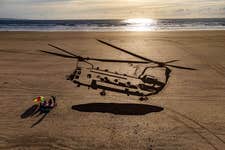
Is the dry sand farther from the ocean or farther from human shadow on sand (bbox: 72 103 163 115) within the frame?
the ocean

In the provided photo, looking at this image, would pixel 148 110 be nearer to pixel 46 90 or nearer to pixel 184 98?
pixel 184 98

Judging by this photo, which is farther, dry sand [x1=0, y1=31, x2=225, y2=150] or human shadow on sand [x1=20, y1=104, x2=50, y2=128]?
human shadow on sand [x1=20, y1=104, x2=50, y2=128]

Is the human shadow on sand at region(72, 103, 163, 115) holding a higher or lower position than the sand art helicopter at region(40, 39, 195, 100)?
lower

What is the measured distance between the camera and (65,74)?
9.04 metres

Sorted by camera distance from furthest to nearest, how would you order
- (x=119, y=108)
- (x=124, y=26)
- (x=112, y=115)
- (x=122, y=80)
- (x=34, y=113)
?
1. (x=124, y=26)
2. (x=122, y=80)
3. (x=119, y=108)
4. (x=34, y=113)
5. (x=112, y=115)

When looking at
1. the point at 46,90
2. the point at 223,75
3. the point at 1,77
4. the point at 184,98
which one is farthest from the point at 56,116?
the point at 223,75

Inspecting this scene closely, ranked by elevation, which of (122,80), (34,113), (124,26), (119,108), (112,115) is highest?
(124,26)

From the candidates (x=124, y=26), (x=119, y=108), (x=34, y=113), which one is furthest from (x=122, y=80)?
(x=124, y=26)

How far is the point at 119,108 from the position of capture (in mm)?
6371

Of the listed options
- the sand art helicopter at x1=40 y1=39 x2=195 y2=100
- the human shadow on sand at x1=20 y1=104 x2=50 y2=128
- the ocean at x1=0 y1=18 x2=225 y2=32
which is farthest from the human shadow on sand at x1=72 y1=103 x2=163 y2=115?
the ocean at x1=0 y1=18 x2=225 y2=32

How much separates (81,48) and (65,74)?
500 cm

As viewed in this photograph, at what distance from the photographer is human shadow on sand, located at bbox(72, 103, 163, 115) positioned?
6172 millimetres

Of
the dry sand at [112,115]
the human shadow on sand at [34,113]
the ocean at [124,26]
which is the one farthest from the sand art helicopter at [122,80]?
the ocean at [124,26]

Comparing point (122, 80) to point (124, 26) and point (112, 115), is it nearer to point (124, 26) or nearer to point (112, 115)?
point (112, 115)
